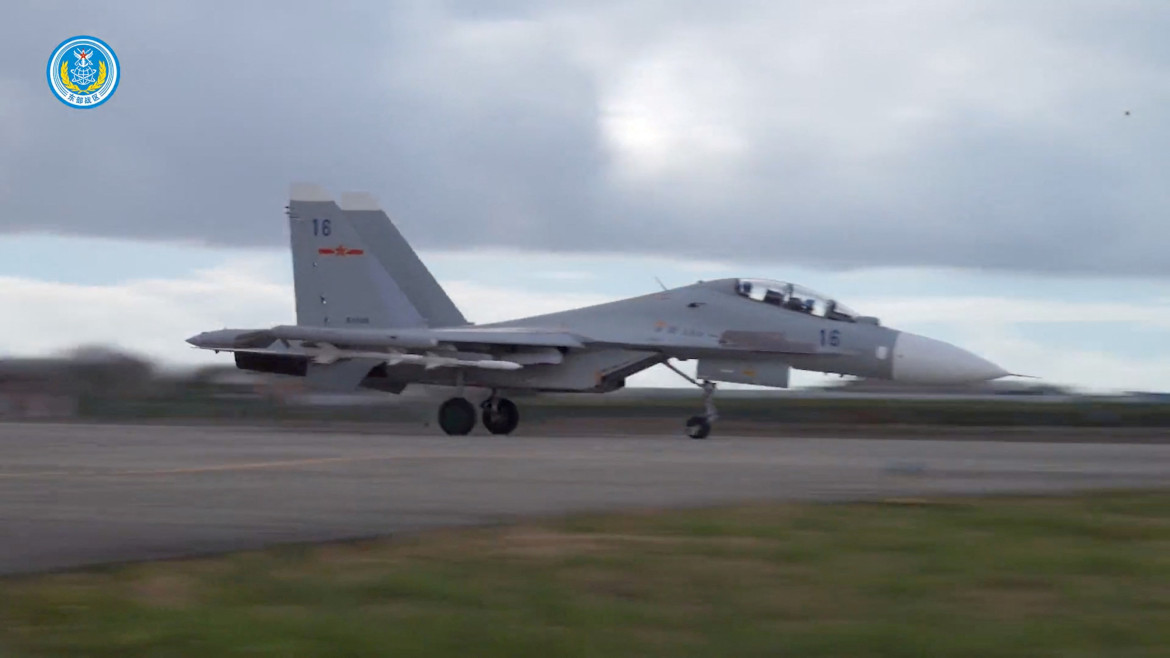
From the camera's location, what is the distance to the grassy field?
4684 millimetres

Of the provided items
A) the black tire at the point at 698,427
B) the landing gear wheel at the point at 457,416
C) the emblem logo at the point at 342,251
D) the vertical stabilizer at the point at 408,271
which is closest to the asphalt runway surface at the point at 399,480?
the black tire at the point at 698,427

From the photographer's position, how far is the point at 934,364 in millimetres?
19625

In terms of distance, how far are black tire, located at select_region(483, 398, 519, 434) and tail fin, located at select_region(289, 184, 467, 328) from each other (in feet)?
8.09

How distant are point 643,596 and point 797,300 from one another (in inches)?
583

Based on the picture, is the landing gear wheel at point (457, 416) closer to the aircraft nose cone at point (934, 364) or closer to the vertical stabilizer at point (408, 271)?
the vertical stabilizer at point (408, 271)

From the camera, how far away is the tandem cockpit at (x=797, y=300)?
19.8 metres

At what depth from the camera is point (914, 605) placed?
527 cm

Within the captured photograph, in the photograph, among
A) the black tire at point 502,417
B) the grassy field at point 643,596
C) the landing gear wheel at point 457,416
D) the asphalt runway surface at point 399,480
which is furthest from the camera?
the black tire at point 502,417

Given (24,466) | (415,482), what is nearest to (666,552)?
(415,482)

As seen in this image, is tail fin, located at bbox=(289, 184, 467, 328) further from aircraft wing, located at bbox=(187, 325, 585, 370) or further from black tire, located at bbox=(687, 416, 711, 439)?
black tire, located at bbox=(687, 416, 711, 439)

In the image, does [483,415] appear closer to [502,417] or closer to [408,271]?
[502,417]

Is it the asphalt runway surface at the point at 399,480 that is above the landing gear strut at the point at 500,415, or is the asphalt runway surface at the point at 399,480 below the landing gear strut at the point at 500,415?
below

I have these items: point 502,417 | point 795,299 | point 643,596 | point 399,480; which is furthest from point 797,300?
point 643,596

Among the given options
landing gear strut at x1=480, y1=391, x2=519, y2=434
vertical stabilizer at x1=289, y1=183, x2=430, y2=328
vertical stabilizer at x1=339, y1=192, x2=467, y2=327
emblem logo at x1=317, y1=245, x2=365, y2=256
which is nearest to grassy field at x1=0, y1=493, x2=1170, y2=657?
landing gear strut at x1=480, y1=391, x2=519, y2=434
